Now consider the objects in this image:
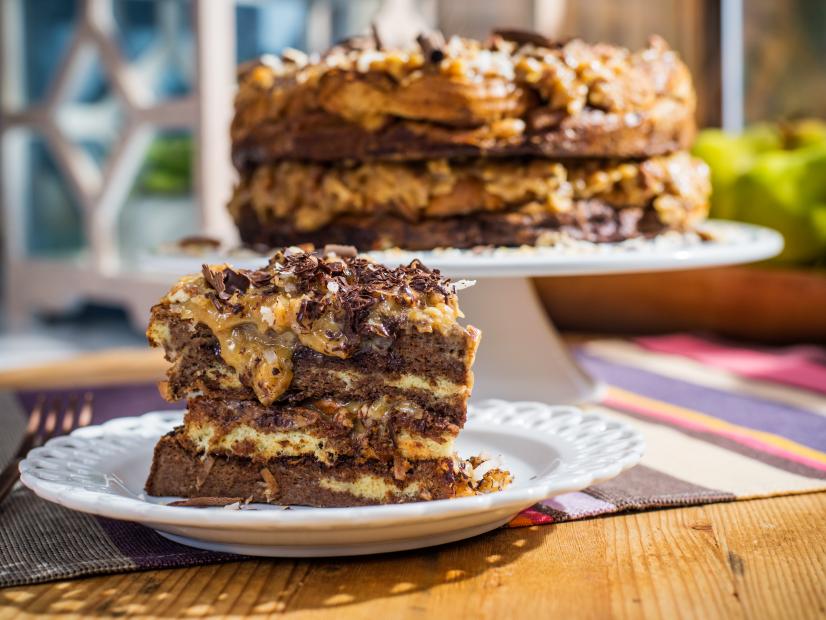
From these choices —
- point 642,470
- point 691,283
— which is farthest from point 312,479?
point 691,283

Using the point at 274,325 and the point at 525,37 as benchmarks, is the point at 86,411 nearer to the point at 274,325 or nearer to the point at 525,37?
the point at 274,325

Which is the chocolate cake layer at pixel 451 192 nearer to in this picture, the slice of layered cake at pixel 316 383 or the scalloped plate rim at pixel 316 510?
the slice of layered cake at pixel 316 383

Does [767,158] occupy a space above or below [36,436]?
above

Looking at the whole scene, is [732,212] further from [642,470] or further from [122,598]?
[122,598]

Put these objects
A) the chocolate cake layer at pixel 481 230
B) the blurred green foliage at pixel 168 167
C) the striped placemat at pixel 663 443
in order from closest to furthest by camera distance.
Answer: the striped placemat at pixel 663 443
the chocolate cake layer at pixel 481 230
the blurred green foliage at pixel 168 167

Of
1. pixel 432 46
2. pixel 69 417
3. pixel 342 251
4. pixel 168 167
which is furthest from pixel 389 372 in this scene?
pixel 168 167

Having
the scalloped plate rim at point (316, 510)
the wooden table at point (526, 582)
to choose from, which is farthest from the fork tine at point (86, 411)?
the wooden table at point (526, 582)

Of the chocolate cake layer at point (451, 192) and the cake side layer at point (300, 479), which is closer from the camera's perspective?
the cake side layer at point (300, 479)

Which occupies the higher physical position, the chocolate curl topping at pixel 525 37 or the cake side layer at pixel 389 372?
the chocolate curl topping at pixel 525 37
